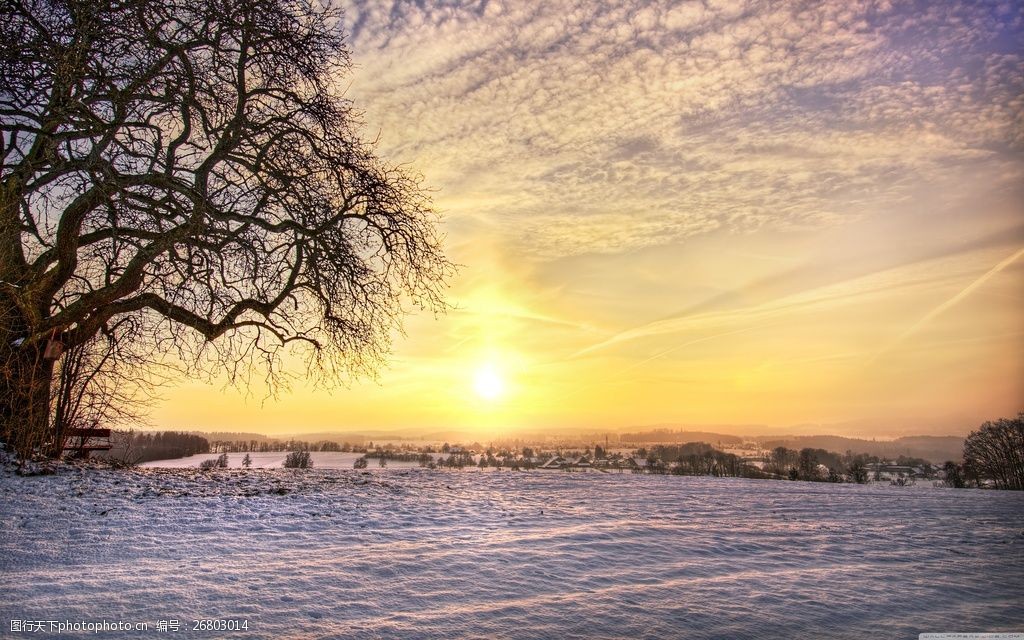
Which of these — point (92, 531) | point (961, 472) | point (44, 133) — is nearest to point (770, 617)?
point (92, 531)

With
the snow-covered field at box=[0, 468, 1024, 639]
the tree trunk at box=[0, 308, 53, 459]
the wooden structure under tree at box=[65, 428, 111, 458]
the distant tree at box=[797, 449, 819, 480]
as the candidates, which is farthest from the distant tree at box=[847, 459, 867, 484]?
the tree trunk at box=[0, 308, 53, 459]

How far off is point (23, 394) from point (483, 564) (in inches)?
436

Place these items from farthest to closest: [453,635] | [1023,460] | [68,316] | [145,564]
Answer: [1023,460], [68,316], [145,564], [453,635]

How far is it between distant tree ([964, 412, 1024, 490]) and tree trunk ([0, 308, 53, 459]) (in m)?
28.3

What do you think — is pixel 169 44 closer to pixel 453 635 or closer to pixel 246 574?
pixel 246 574

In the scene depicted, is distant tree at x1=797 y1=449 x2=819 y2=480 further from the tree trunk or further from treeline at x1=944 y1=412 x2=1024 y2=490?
the tree trunk

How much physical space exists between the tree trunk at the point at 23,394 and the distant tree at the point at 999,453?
28.3 metres

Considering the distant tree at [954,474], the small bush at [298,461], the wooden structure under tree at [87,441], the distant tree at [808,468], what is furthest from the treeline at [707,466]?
the wooden structure under tree at [87,441]

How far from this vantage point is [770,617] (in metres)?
→ 3.84

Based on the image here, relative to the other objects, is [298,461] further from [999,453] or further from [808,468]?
[999,453]

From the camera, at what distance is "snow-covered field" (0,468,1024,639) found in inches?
143

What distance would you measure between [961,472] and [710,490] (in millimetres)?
13057

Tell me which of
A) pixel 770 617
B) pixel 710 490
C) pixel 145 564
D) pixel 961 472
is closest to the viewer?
pixel 770 617

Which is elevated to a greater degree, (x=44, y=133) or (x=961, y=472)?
(x=44, y=133)
